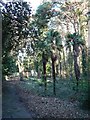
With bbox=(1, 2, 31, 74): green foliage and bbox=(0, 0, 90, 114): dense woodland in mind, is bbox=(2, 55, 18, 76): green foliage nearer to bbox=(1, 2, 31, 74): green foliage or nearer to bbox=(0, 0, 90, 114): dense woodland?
bbox=(0, 0, 90, 114): dense woodland

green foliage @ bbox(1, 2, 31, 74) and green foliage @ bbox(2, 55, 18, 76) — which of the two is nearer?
green foliage @ bbox(1, 2, 31, 74)

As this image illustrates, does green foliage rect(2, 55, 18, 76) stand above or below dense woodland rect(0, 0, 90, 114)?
below

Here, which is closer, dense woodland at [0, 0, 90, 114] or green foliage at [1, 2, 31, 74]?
green foliage at [1, 2, 31, 74]

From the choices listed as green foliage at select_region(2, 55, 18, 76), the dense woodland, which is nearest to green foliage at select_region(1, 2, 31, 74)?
the dense woodland

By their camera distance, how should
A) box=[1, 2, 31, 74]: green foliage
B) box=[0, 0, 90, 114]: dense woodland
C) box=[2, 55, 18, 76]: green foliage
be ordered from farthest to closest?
box=[2, 55, 18, 76]: green foliage → box=[0, 0, 90, 114]: dense woodland → box=[1, 2, 31, 74]: green foliage

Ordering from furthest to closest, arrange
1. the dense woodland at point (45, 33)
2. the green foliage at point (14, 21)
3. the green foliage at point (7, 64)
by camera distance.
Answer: the green foliage at point (7, 64) → the dense woodland at point (45, 33) → the green foliage at point (14, 21)

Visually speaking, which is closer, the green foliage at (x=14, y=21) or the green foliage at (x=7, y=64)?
the green foliage at (x=14, y=21)

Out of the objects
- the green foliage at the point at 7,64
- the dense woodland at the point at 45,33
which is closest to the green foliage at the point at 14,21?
the dense woodland at the point at 45,33

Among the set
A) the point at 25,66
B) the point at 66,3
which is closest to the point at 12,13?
the point at 66,3

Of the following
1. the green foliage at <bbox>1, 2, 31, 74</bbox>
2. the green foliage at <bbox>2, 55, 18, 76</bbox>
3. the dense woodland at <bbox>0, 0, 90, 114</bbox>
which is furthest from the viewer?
the green foliage at <bbox>2, 55, 18, 76</bbox>

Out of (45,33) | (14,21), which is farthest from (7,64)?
(14,21)

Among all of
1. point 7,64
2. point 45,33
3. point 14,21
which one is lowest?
point 7,64

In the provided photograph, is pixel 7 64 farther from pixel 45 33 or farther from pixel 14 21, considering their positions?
pixel 14 21

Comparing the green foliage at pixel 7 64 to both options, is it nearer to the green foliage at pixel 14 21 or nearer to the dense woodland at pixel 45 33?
the dense woodland at pixel 45 33
